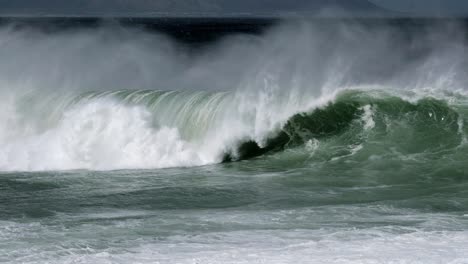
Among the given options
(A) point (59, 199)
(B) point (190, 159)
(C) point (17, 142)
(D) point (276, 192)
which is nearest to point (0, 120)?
(C) point (17, 142)

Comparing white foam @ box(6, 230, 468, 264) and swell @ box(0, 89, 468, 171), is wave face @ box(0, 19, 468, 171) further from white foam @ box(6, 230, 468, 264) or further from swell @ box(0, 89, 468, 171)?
white foam @ box(6, 230, 468, 264)

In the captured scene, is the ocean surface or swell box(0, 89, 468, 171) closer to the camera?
the ocean surface

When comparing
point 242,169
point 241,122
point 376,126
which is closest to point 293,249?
point 242,169

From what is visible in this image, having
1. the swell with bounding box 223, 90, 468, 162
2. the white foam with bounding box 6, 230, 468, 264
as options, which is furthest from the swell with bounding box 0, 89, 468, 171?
the white foam with bounding box 6, 230, 468, 264

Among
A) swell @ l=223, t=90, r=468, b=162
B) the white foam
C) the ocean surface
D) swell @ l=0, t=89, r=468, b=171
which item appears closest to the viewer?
the white foam

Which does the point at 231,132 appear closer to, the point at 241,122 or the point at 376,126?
the point at 241,122

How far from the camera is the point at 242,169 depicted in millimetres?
16234

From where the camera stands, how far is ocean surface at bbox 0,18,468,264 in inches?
393

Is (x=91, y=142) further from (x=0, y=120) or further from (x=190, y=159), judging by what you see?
(x=0, y=120)

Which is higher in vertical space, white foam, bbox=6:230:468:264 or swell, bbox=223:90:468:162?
swell, bbox=223:90:468:162

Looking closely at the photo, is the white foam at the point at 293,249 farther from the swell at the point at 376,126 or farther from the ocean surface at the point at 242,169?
the swell at the point at 376,126

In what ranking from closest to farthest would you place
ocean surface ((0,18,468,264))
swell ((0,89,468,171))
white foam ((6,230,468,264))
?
white foam ((6,230,468,264)) → ocean surface ((0,18,468,264)) → swell ((0,89,468,171))

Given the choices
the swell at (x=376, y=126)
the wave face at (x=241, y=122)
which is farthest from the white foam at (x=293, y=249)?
Result: the swell at (x=376, y=126)

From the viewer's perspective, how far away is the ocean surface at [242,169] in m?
9.98
